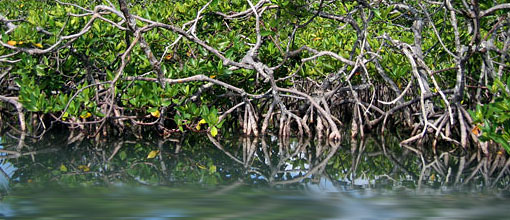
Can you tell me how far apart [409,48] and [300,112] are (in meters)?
1.33

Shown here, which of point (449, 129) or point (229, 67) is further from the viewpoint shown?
point (229, 67)

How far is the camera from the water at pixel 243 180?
302cm

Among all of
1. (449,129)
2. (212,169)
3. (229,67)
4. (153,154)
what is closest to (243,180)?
(212,169)

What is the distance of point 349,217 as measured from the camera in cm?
294

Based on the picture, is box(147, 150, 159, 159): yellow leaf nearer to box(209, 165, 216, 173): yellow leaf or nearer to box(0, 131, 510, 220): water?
box(0, 131, 510, 220): water

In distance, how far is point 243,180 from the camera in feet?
12.7

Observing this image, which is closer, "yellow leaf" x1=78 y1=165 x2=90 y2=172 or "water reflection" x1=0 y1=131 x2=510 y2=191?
"water reflection" x1=0 y1=131 x2=510 y2=191

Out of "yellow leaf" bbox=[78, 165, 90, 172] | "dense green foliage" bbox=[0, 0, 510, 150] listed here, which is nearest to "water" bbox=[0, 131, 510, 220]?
"yellow leaf" bbox=[78, 165, 90, 172]

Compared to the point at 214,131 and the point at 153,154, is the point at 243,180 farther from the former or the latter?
the point at 214,131

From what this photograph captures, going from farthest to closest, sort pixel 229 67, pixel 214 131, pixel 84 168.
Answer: pixel 229 67 < pixel 214 131 < pixel 84 168

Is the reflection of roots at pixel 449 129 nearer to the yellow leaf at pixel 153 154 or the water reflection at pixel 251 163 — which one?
the water reflection at pixel 251 163

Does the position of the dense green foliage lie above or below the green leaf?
above

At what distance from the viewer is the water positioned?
119 inches

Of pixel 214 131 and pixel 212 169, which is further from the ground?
pixel 214 131
